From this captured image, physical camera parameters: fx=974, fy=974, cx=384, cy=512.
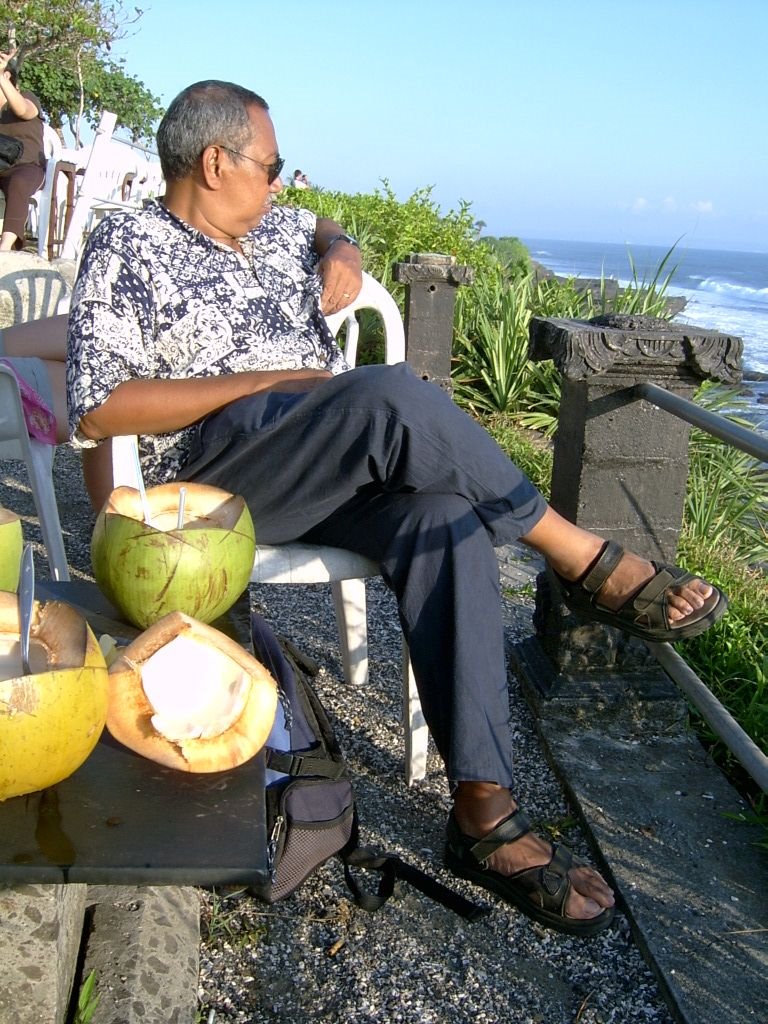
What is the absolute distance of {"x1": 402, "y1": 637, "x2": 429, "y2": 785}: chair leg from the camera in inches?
90.7

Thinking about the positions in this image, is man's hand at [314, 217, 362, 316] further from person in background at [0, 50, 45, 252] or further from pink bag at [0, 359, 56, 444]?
person in background at [0, 50, 45, 252]

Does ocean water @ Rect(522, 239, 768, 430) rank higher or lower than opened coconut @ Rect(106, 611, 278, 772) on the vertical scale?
lower

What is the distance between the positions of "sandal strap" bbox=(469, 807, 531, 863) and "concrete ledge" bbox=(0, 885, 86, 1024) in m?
0.93

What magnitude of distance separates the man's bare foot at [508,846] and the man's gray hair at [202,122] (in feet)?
5.18

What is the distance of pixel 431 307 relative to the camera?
571 cm

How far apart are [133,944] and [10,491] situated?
3.14 m

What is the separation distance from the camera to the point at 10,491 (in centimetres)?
435

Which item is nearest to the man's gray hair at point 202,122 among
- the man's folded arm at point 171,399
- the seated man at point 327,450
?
the seated man at point 327,450

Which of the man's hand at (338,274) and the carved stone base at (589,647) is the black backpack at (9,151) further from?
the carved stone base at (589,647)

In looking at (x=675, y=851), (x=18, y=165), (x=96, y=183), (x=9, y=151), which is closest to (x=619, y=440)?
(x=675, y=851)

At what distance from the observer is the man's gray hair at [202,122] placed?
231 cm

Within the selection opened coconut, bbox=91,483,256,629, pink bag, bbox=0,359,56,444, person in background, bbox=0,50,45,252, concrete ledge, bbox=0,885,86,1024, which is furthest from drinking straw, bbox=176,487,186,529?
person in background, bbox=0,50,45,252

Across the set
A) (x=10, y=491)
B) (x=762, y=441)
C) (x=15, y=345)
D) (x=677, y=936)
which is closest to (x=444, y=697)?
(x=677, y=936)

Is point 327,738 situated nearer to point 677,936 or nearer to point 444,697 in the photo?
point 444,697
